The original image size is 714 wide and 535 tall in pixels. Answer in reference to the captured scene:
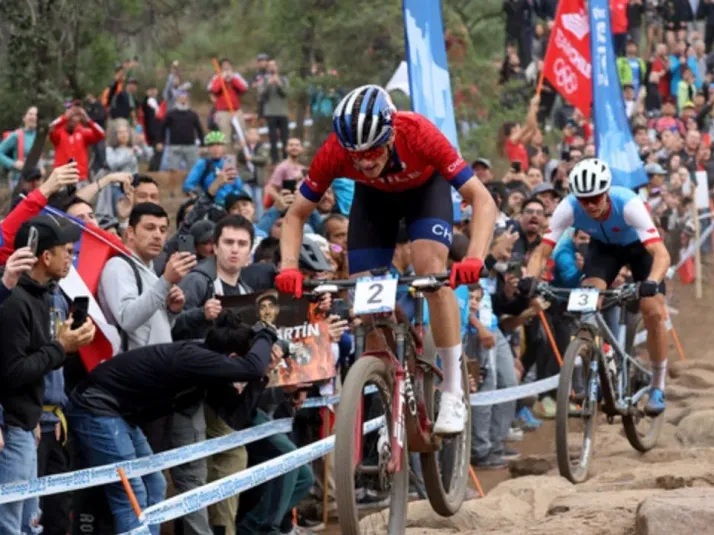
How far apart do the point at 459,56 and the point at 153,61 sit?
8.43 metres

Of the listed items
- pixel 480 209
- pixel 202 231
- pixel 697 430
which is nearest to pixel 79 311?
pixel 480 209

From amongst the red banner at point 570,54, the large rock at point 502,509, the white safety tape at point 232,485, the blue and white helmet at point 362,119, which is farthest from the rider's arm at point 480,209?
the red banner at point 570,54

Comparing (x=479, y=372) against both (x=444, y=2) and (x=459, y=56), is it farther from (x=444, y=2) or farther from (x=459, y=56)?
(x=444, y=2)

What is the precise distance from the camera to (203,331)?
916cm

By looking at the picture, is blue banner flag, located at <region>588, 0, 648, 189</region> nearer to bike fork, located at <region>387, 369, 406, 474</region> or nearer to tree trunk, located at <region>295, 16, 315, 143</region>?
tree trunk, located at <region>295, 16, 315, 143</region>

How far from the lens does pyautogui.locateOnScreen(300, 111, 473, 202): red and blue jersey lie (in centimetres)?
775

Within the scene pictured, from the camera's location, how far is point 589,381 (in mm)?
10914

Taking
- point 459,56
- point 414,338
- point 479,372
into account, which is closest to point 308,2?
point 459,56

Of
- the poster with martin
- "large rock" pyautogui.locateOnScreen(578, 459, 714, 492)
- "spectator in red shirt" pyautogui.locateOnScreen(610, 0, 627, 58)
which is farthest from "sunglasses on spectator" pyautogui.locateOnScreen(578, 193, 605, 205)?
"spectator in red shirt" pyautogui.locateOnScreen(610, 0, 627, 58)

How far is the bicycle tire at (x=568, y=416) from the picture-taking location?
1044 cm

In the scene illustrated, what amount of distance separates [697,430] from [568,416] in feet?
8.97

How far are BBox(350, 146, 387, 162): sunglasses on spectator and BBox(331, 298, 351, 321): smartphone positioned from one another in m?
2.75

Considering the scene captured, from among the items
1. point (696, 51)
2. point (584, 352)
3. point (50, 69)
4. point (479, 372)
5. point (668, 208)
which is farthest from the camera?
point (696, 51)

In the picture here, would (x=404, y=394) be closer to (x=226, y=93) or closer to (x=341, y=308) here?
(x=341, y=308)
